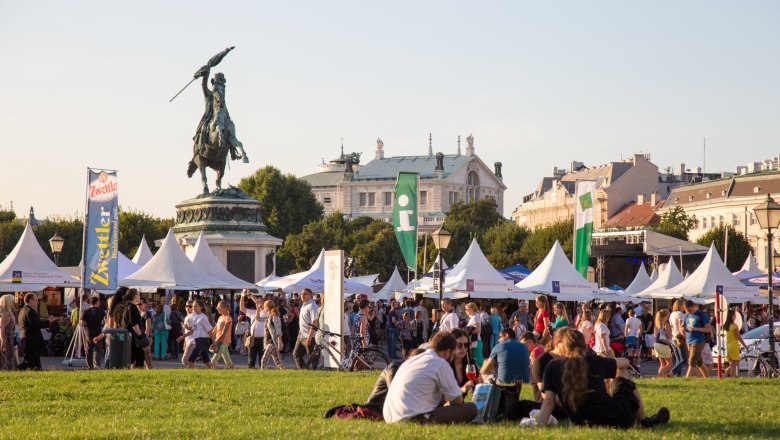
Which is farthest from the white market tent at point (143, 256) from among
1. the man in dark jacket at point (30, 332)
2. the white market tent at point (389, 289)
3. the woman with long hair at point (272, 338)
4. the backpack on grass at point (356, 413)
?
the backpack on grass at point (356, 413)

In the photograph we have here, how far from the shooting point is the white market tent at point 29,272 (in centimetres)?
3581

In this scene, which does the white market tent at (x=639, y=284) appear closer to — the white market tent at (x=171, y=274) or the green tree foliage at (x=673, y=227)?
the white market tent at (x=171, y=274)

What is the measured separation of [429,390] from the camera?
13.0m

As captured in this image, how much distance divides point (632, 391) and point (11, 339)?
41.3 feet

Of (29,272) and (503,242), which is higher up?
(503,242)

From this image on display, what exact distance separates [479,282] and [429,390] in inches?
991

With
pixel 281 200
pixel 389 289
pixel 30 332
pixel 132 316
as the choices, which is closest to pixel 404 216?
pixel 132 316

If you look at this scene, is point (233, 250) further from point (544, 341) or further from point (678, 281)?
point (544, 341)

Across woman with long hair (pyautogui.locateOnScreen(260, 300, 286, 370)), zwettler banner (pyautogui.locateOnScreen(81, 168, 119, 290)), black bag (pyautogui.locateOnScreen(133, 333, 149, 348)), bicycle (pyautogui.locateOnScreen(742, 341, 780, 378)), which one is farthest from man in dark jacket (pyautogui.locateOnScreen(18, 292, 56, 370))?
bicycle (pyautogui.locateOnScreen(742, 341, 780, 378))

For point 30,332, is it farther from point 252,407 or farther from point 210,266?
point 210,266

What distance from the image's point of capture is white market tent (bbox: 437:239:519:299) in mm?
37875

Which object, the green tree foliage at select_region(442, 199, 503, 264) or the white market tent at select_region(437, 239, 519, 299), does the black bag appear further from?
the green tree foliage at select_region(442, 199, 503, 264)

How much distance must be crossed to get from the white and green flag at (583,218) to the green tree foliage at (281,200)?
72962 millimetres

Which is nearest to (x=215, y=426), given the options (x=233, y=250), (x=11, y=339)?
(x=11, y=339)
